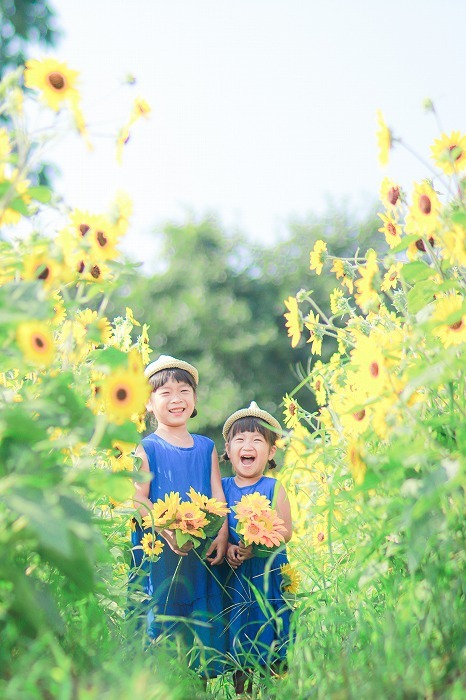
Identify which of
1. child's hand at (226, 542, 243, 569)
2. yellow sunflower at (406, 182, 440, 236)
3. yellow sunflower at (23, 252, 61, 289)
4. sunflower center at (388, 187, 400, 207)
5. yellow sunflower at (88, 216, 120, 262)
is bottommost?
child's hand at (226, 542, 243, 569)

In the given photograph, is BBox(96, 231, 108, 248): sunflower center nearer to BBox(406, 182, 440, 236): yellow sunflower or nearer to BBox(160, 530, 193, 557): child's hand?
BBox(406, 182, 440, 236): yellow sunflower

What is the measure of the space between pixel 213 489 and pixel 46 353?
190 cm

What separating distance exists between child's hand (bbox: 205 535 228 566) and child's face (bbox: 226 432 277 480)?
33 centimetres

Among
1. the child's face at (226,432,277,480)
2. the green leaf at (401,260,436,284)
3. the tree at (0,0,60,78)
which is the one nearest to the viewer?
the green leaf at (401,260,436,284)

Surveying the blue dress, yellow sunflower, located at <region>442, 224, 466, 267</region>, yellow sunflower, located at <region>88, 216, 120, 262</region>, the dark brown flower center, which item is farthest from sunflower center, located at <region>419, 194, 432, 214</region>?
the blue dress

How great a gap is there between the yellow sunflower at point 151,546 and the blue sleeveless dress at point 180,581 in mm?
77

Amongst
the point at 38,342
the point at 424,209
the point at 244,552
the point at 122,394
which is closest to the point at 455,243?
the point at 424,209

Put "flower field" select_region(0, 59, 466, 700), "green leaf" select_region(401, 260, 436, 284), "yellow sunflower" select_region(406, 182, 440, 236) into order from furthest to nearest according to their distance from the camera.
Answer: "yellow sunflower" select_region(406, 182, 440, 236) < "green leaf" select_region(401, 260, 436, 284) < "flower field" select_region(0, 59, 466, 700)

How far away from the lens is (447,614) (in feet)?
5.31

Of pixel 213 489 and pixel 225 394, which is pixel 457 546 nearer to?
pixel 213 489

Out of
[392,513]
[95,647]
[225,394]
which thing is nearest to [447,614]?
[392,513]

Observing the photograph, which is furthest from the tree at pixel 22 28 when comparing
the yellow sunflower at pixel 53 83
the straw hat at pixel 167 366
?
the yellow sunflower at pixel 53 83

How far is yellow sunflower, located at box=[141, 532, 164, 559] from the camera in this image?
291cm

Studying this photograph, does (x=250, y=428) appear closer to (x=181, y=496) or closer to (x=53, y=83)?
(x=181, y=496)
